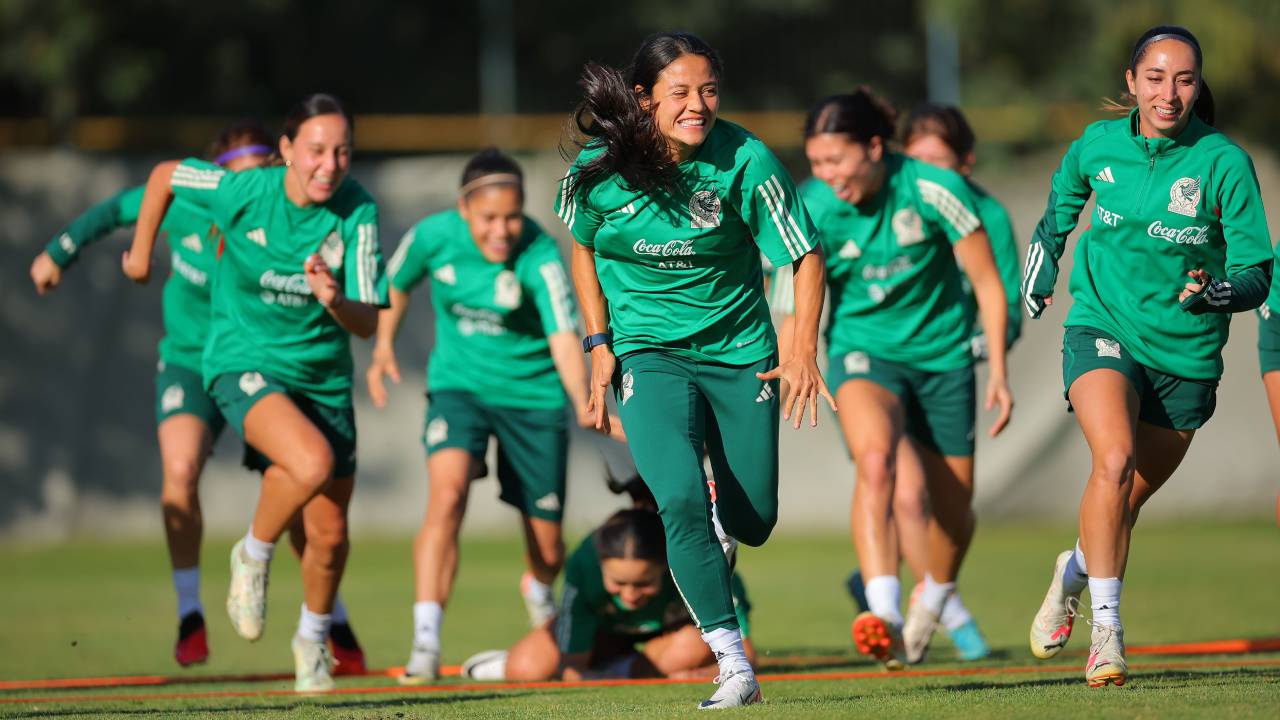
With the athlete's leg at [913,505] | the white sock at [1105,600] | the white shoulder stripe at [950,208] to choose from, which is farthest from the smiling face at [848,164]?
the white sock at [1105,600]

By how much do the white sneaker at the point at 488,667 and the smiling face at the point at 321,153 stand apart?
85.0 inches

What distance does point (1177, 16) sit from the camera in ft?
55.1

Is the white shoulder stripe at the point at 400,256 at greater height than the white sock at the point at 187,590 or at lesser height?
greater

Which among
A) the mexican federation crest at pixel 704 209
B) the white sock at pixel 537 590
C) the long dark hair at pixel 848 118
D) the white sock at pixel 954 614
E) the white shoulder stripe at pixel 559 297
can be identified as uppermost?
the long dark hair at pixel 848 118

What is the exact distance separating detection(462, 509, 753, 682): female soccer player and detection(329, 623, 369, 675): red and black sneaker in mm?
707

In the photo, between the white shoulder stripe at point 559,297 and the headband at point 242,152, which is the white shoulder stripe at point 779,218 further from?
the headband at point 242,152

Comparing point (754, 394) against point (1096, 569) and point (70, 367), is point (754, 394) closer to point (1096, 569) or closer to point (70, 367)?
point (1096, 569)

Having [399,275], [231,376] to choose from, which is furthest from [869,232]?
[231,376]

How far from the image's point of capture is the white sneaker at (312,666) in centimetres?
669

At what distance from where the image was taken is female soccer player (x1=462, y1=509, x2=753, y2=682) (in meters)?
6.73

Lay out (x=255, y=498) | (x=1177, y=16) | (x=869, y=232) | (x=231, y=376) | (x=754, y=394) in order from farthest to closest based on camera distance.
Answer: (x=1177, y=16) < (x=255, y=498) < (x=869, y=232) < (x=231, y=376) < (x=754, y=394)

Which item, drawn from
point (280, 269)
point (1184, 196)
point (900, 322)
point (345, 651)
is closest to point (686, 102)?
point (1184, 196)

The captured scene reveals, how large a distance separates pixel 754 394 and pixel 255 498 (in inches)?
414

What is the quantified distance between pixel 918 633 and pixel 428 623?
2229mm
